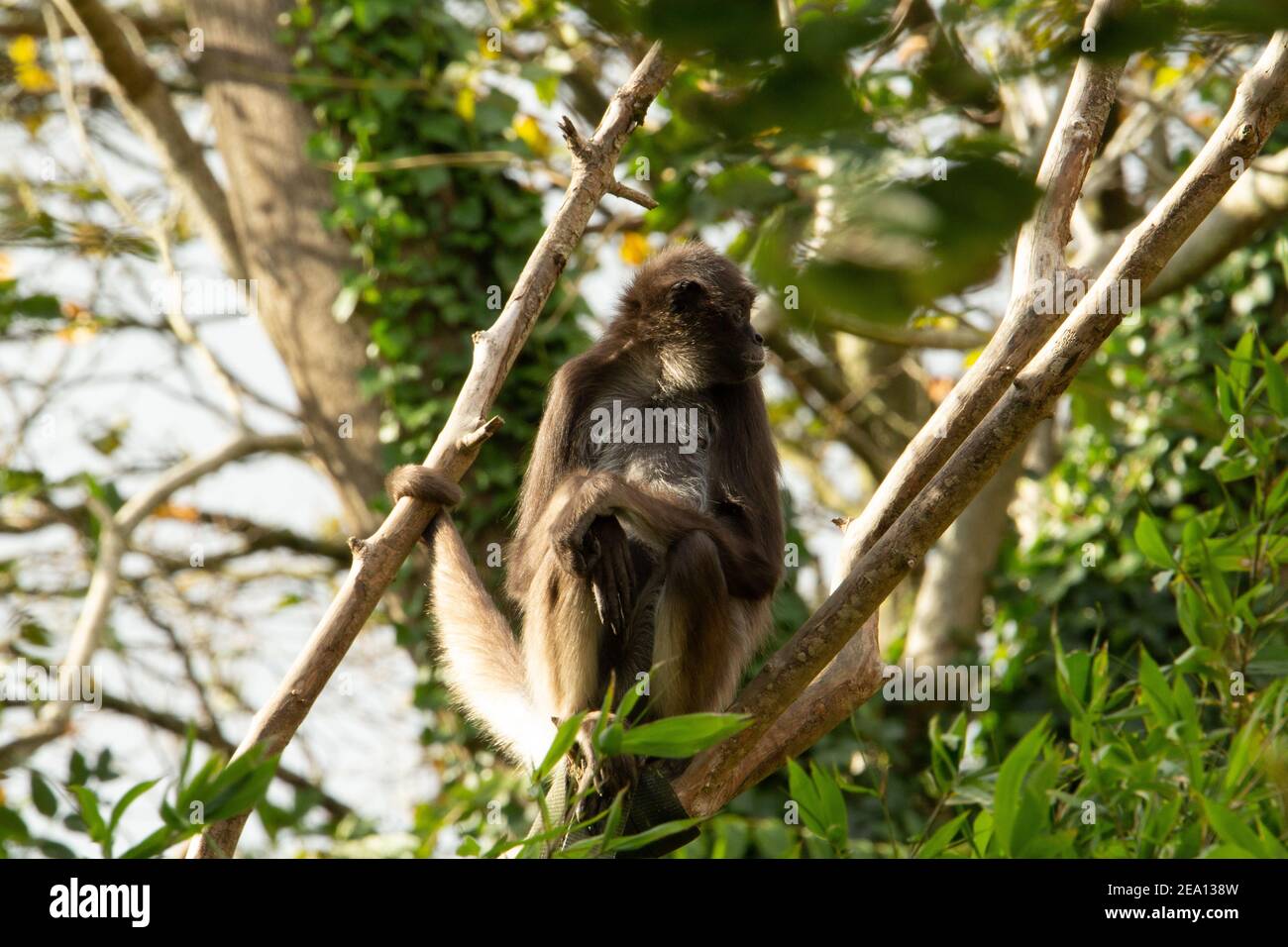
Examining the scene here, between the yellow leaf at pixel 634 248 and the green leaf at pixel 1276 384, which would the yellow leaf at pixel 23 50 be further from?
the green leaf at pixel 1276 384

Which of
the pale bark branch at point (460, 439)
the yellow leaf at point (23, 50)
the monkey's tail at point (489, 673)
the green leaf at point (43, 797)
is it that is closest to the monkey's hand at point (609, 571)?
the monkey's tail at point (489, 673)

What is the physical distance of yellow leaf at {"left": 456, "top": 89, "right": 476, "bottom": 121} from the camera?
852 centimetres

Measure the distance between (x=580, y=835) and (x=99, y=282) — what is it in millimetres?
9056

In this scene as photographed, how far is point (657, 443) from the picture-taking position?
6.22 metres

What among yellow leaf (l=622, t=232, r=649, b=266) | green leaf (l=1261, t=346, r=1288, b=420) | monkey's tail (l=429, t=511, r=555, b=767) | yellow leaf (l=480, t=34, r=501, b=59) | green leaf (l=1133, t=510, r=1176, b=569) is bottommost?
monkey's tail (l=429, t=511, r=555, b=767)

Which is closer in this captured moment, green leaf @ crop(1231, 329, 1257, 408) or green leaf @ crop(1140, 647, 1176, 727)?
green leaf @ crop(1140, 647, 1176, 727)

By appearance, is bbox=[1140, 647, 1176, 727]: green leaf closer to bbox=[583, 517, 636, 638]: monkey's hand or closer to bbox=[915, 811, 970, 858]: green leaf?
bbox=[915, 811, 970, 858]: green leaf

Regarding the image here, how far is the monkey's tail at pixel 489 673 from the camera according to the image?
18.0ft

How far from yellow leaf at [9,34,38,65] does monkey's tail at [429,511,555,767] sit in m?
8.36

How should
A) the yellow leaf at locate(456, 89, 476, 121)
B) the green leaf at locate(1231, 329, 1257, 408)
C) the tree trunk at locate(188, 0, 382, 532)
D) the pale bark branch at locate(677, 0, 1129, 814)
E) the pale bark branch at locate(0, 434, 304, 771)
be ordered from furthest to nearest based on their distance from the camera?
the tree trunk at locate(188, 0, 382, 532) → the yellow leaf at locate(456, 89, 476, 121) → the pale bark branch at locate(0, 434, 304, 771) → the green leaf at locate(1231, 329, 1257, 408) → the pale bark branch at locate(677, 0, 1129, 814)

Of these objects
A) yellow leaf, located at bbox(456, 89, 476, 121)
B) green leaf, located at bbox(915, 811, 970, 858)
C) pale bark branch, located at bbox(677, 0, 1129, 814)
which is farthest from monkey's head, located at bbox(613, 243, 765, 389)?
yellow leaf, located at bbox(456, 89, 476, 121)

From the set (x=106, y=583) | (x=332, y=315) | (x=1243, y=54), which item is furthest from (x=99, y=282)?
(x=1243, y=54)
